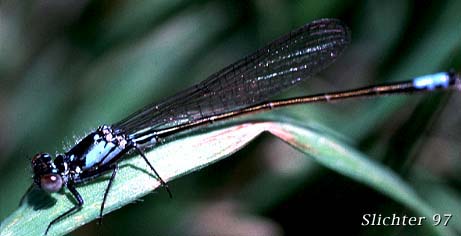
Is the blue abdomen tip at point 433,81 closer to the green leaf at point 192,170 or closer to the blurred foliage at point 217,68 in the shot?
the blurred foliage at point 217,68

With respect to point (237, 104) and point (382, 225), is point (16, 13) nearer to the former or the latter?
point (237, 104)

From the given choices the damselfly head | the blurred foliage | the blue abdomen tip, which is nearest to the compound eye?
the damselfly head

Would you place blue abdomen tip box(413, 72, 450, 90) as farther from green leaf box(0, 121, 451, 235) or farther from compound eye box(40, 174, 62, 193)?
compound eye box(40, 174, 62, 193)

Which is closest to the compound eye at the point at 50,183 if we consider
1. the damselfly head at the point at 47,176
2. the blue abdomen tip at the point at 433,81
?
the damselfly head at the point at 47,176

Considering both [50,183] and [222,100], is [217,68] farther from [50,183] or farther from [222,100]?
[50,183]

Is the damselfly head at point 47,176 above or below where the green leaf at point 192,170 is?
above

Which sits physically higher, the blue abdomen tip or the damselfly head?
the damselfly head

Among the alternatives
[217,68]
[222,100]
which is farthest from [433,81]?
[217,68]
